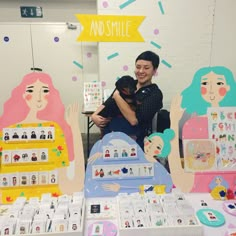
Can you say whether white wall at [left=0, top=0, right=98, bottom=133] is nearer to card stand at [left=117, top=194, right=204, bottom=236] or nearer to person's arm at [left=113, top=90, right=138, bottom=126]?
person's arm at [left=113, top=90, right=138, bottom=126]

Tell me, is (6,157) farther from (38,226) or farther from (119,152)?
(119,152)

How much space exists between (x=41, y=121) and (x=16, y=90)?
0.16m

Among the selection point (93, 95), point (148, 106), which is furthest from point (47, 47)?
point (148, 106)

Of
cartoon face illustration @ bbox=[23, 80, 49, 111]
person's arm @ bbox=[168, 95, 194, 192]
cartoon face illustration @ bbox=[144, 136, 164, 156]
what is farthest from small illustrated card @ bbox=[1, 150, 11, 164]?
person's arm @ bbox=[168, 95, 194, 192]

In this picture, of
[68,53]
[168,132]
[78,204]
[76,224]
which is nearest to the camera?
[76,224]

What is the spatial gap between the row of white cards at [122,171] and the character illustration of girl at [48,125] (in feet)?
0.23

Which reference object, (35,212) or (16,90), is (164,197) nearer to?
(35,212)

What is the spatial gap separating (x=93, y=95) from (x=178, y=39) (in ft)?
3.94

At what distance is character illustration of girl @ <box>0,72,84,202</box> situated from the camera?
941 mm

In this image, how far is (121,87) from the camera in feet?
4.31

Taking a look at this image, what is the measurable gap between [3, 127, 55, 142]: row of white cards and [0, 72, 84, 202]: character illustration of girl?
1 cm

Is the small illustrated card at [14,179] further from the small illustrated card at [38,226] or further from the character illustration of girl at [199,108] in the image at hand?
the character illustration of girl at [199,108]

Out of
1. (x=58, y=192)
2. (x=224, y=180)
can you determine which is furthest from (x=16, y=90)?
(x=224, y=180)

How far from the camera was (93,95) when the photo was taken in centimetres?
249
